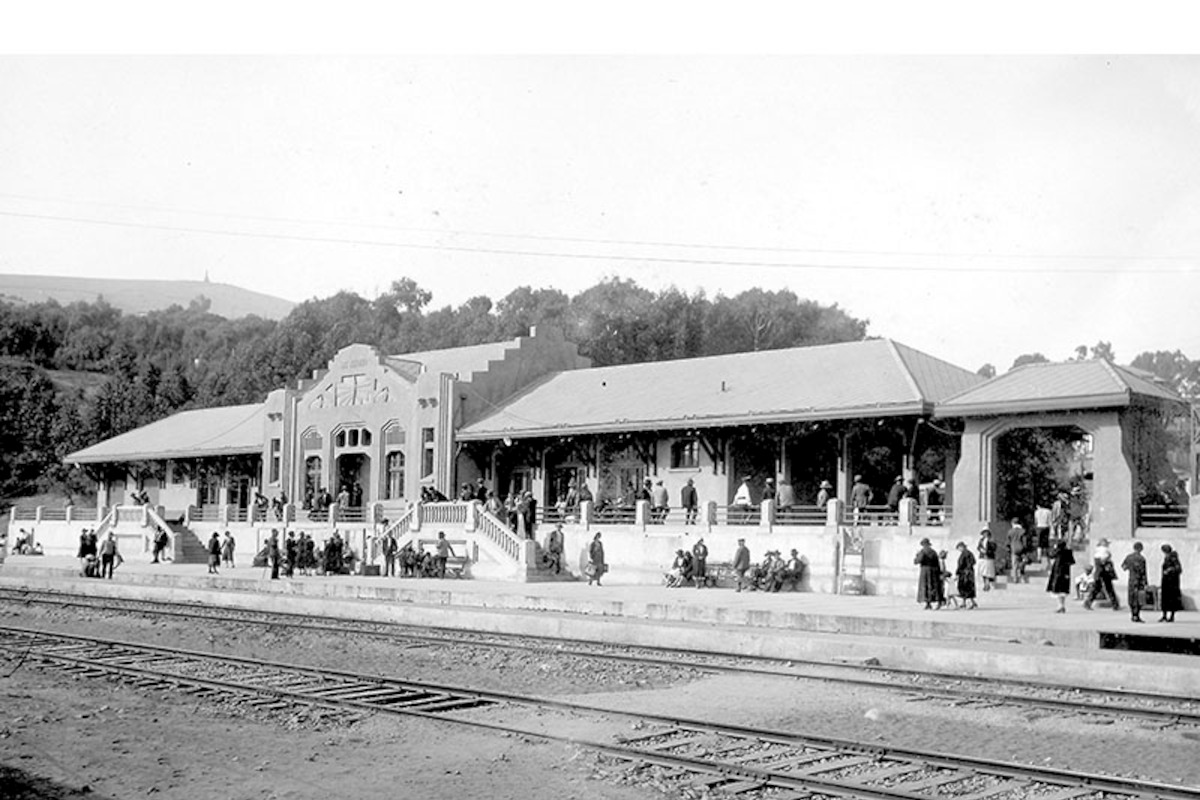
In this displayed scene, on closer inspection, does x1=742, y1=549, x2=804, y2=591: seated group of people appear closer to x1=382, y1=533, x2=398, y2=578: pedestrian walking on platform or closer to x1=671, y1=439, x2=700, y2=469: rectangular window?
x1=671, y1=439, x2=700, y2=469: rectangular window

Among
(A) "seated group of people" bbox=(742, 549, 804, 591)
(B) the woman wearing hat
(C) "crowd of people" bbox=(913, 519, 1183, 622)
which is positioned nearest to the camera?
(C) "crowd of people" bbox=(913, 519, 1183, 622)

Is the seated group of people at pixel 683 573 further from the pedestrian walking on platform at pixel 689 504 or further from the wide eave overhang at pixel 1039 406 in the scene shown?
the wide eave overhang at pixel 1039 406

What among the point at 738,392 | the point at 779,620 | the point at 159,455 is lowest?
the point at 779,620

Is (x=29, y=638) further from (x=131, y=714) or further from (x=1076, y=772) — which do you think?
(x=1076, y=772)

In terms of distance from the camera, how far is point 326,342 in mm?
85938

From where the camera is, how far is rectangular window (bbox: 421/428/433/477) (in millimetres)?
40781

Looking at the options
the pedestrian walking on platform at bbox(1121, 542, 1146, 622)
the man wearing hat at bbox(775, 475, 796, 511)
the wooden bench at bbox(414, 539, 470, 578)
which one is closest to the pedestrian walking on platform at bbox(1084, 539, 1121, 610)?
the pedestrian walking on platform at bbox(1121, 542, 1146, 622)

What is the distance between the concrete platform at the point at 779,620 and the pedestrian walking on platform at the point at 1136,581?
0.26 meters

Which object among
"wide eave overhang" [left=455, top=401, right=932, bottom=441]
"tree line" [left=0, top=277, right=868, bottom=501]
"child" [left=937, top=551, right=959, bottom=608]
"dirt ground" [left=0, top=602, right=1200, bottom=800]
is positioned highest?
"tree line" [left=0, top=277, right=868, bottom=501]

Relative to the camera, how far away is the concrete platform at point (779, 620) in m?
16.3

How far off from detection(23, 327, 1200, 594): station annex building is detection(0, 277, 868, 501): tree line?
48.5ft

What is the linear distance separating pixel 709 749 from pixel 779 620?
10.9m

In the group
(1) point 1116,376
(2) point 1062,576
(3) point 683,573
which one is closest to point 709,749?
(2) point 1062,576

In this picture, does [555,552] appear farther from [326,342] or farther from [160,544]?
[326,342]
